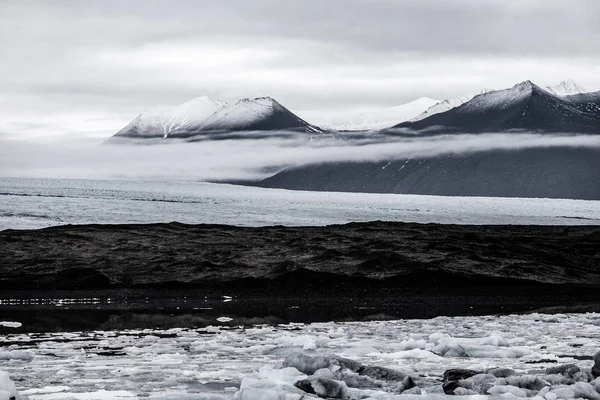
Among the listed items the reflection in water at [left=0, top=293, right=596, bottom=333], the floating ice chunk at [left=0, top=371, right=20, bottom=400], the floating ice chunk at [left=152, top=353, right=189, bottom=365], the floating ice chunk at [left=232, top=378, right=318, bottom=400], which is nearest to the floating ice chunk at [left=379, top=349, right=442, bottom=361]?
the floating ice chunk at [left=152, top=353, right=189, bottom=365]

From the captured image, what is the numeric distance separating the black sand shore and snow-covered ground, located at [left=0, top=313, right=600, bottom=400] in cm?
202

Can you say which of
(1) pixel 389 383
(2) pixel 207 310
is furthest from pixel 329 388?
(2) pixel 207 310

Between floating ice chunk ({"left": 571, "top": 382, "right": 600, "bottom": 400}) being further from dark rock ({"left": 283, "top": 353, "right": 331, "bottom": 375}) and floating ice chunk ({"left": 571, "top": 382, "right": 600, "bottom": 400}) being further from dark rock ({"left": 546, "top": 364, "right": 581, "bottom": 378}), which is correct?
dark rock ({"left": 283, "top": 353, "right": 331, "bottom": 375})

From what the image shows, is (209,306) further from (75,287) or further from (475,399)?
(475,399)

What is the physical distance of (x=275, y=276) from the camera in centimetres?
2355

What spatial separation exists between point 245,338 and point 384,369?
406cm

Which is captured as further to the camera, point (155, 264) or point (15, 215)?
point (15, 215)

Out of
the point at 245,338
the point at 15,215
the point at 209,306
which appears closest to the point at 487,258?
the point at 209,306

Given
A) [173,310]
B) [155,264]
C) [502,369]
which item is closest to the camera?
[502,369]

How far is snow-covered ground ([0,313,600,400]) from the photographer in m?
9.81

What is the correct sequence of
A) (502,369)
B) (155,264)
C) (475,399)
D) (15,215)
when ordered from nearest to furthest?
1. (475,399)
2. (502,369)
3. (155,264)
4. (15,215)

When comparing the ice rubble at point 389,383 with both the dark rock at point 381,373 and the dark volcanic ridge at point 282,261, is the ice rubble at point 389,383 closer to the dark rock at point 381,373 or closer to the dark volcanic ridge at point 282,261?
the dark rock at point 381,373

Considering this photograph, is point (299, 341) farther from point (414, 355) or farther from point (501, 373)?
point (501, 373)

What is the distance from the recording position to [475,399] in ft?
29.7
